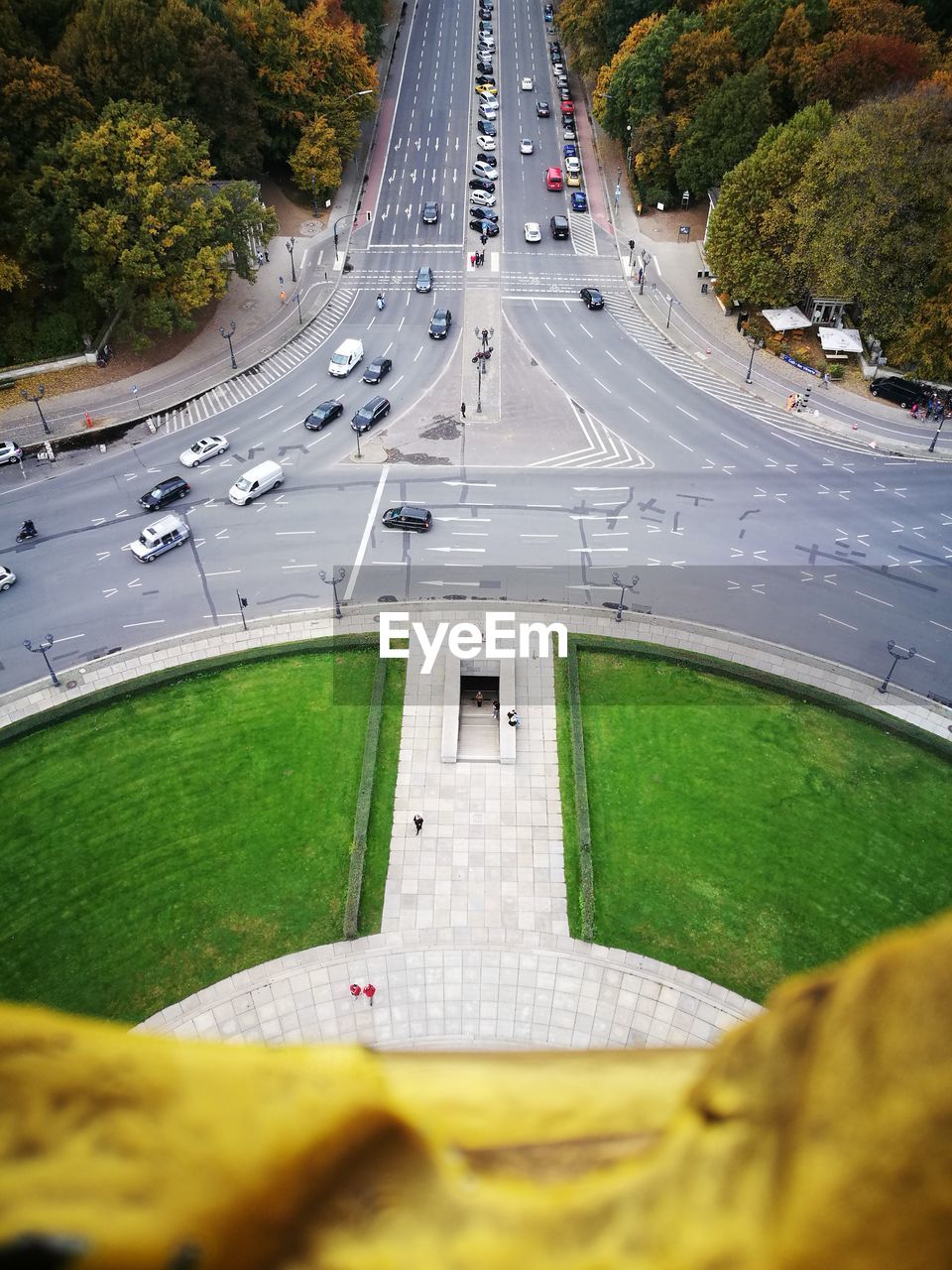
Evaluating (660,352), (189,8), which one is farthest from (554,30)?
(660,352)

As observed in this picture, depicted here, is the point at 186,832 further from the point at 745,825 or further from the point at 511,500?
the point at 511,500

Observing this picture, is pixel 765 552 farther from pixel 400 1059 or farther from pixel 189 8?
pixel 189 8

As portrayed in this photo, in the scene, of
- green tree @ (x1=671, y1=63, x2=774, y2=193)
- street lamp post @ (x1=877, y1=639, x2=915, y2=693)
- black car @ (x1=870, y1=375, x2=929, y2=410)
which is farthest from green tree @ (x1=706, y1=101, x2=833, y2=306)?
street lamp post @ (x1=877, y1=639, x2=915, y2=693)

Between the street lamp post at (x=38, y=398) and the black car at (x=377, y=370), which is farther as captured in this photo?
the black car at (x=377, y=370)

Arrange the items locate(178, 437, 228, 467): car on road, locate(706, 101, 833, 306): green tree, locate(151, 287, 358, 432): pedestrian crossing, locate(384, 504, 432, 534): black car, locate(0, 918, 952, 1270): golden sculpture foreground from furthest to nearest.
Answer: locate(706, 101, 833, 306): green tree
locate(151, 287, 358, 432): pedestrian crossing
locate(178, 437, 228, 467): car on road
locate(384, 504, 432, 534): black car
locate(0, 918, 952, 1270): golden sculpture foreground

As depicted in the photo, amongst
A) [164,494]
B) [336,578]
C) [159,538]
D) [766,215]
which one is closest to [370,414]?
[164,494]

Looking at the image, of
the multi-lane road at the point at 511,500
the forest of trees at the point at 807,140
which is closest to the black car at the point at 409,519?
the multi-lane road at the point at 511,500

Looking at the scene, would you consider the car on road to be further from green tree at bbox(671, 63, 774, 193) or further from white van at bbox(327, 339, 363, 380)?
green tree at bbox(671, 63, 774, 193)

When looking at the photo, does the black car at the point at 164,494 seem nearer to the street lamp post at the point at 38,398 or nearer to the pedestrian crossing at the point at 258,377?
the pedestrian crossing at the point at 258,377
